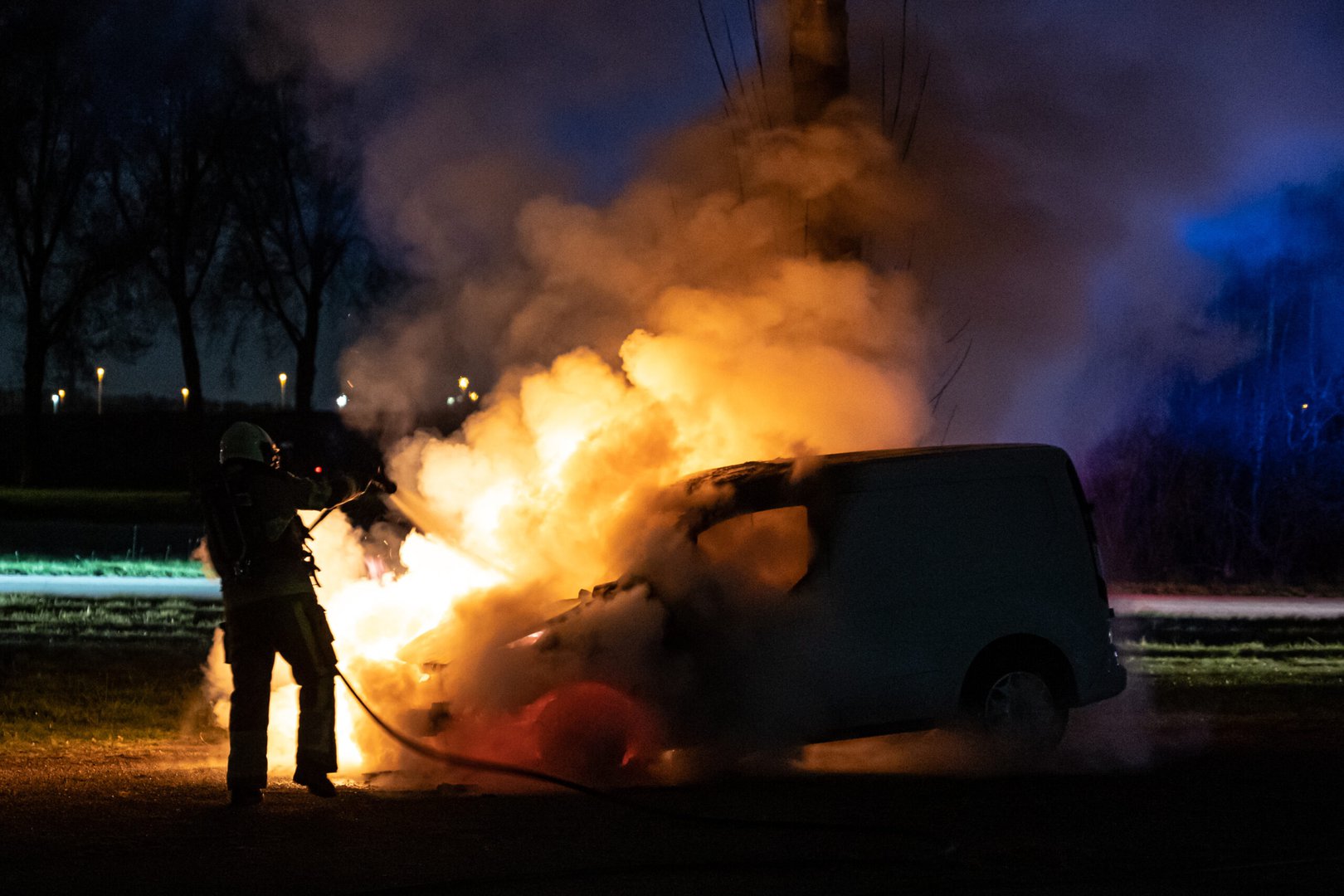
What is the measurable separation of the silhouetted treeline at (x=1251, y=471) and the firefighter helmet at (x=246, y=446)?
20.1 metres

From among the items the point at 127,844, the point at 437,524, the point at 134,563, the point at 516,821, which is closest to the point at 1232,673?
the point at 437,524

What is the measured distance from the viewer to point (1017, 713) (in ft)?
28.5

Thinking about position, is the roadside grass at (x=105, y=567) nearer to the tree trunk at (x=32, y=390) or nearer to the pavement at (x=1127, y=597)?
the pavement at (x=1127, y=597)

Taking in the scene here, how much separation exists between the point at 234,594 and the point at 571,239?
5.64m

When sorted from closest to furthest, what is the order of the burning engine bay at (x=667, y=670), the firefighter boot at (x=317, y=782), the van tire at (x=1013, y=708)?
the firefighter boot at (x=317, y=782)
the burning engine bay at (x=667, y=670)
the van tire at (x=1013, y=708)

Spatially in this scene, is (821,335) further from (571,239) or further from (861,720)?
(861,720)

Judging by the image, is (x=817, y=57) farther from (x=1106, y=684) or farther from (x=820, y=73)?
(x=1106, y=684)

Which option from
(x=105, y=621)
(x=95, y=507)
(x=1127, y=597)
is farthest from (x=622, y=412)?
(x=95, y=507)

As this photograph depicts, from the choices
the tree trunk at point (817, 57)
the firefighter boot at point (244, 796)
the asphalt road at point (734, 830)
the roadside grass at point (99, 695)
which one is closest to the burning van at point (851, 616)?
the asphalt road at point (734, 830)

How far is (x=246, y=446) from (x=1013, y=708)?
441cm

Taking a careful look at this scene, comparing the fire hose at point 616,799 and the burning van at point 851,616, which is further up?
the burning van at point 851,616

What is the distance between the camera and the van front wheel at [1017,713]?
28.3 ft

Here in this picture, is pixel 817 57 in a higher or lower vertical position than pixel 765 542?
higher

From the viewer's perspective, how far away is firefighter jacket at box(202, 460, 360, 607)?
25.3 feet
